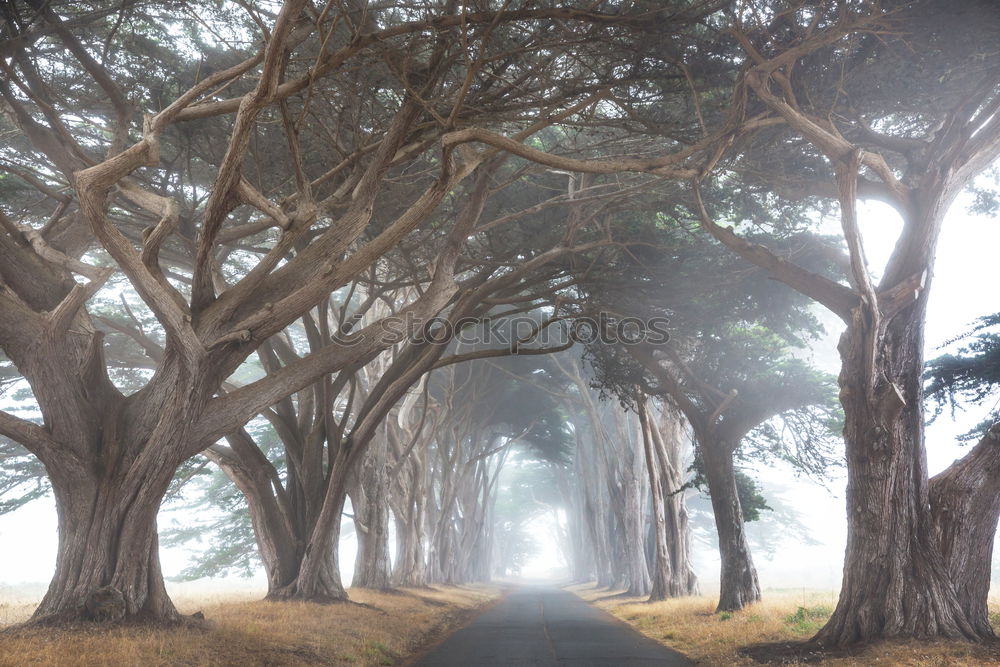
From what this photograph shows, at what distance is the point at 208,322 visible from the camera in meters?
7.36

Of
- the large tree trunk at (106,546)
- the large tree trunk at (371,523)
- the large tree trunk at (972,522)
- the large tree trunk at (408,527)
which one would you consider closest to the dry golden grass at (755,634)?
the large tree trunk at (972,522)

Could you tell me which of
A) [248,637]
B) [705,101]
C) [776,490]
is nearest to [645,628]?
[248,637]

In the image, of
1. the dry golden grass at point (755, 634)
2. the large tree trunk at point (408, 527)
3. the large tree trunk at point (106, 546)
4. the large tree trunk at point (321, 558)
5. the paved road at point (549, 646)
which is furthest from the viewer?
the large tree trunk at point (408, 527)

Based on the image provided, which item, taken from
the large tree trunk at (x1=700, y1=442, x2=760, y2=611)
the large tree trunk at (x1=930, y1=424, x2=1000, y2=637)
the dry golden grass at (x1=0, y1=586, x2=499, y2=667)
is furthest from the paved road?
the large tree trunk at (x1=930, y1=424, x2=1000, y2=637)

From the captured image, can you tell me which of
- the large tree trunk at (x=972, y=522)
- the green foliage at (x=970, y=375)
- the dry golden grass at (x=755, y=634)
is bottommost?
Answer: the dry golden grass at (x=755, y=634)

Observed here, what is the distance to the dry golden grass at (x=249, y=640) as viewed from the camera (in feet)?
18.0

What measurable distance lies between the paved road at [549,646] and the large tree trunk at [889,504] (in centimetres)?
203

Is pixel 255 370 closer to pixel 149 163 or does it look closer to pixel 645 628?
pixel 645 628

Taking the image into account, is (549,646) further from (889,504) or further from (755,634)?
(889,504)

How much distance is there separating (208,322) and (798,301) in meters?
9.94

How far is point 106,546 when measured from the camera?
7.20 metres

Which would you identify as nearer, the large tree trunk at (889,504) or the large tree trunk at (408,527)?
the large tree trunk at (889,504)

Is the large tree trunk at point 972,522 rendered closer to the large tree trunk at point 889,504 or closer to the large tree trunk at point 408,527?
the large tree trunk at point 889,504

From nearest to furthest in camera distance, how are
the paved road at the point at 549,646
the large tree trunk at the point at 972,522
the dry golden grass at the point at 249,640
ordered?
the dry golden grass at the point at 249,640 → the large tree trunk at the point at 972,522 → the paved road at the point at 549,646
